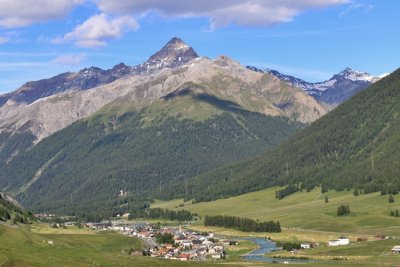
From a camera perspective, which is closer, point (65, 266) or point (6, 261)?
point (6, 261)

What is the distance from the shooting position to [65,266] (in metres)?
198

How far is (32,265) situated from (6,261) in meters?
7.64

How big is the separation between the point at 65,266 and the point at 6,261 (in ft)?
60.1

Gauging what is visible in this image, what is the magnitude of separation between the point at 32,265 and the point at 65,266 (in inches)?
421

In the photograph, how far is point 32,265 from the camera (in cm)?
18975
